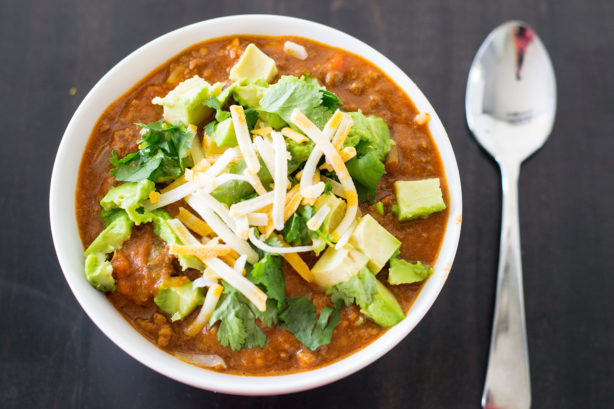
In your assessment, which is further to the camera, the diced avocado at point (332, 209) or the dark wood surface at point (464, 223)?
the dark wood surface at point (464, 223)

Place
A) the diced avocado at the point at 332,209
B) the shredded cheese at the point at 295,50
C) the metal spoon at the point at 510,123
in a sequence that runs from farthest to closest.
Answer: the metal spoon at the point at 510,123 → the shredded cheese at the point at 295,50 → the diced avocado at the point at 332,209

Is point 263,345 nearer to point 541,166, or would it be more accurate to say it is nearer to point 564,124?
point 541,166

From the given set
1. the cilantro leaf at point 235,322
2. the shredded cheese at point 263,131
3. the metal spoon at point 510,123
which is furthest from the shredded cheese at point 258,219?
the metal spoon at point 510,123

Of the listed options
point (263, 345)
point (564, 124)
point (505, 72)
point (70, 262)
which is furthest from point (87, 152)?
point (564, 124)

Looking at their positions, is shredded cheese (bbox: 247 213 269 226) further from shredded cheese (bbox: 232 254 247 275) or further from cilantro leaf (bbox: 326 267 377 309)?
cilantro leaf (bbox: 326 267 377 309)

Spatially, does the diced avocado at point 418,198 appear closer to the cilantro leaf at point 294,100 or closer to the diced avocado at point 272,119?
the cilantro leaf at point 294,100

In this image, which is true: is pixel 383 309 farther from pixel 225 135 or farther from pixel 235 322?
pixel 225 135
